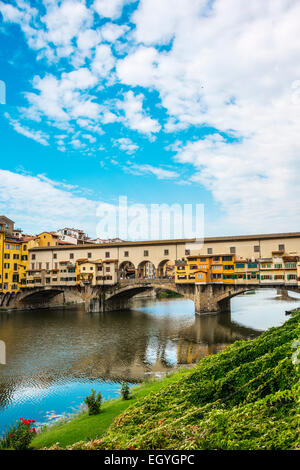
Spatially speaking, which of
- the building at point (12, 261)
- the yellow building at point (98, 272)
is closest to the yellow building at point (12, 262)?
the building at point (12, 261)

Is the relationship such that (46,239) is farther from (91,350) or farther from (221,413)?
(221,413)

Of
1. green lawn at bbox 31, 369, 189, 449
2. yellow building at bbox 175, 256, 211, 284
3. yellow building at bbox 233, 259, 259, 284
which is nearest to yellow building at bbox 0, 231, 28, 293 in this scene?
yellow building at bbox 175, 256, 211, 284

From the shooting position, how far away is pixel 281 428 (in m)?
4.29

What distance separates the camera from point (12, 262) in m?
49.0

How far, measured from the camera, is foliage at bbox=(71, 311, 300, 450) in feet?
14.3

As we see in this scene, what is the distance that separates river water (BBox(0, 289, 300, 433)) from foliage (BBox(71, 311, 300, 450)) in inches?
278

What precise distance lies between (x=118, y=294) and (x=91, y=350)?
23.1m

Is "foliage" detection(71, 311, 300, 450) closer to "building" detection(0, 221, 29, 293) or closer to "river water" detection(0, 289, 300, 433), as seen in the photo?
"river water" detection(0, 289, 300, 433)

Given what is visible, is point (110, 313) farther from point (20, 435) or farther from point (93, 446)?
point (93, 446)

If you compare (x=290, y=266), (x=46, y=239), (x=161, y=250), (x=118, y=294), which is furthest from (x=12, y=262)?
(x=290, y=266)

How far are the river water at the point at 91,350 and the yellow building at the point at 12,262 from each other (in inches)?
367

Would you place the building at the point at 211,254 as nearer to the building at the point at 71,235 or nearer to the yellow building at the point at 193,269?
the yellow building at the point at 193,269

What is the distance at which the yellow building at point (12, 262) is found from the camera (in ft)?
156

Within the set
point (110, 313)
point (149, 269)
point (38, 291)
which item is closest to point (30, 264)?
point (38, 291)
